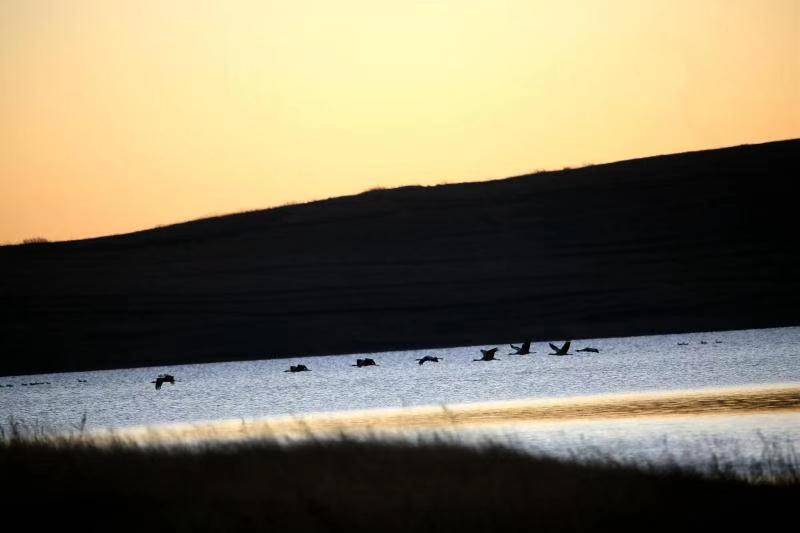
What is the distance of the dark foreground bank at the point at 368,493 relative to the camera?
15.3m

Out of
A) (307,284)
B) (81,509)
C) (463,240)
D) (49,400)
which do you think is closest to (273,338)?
(307,284)

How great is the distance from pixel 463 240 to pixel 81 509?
5353 inches

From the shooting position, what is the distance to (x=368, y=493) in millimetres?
17781

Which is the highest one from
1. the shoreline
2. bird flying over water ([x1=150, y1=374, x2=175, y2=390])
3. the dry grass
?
the dry grass

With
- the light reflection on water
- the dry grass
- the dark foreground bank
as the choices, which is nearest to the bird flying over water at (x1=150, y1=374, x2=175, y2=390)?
the light reflection on water

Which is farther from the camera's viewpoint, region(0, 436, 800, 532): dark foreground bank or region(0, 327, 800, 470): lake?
region(0, 327, 800, 470): lake

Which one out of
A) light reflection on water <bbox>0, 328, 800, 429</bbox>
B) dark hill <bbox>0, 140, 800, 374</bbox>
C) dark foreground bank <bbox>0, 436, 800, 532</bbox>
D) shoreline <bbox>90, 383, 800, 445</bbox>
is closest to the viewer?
dark foreground bank <bbox>0, 436, 800, 532</bbox>

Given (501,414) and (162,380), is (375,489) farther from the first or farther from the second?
(162,380)

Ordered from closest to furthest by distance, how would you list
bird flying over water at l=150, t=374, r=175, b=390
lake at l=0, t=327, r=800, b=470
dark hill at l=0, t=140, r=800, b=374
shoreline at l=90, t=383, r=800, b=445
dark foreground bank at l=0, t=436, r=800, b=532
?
dark foreground bank at l=0, t=436, r=800, b=532 < lake at l=0, t=327, r=800, b=470 < shoreline at l=90, t=383, r=800, b=445 < bird flying over water at l=150, t=374, r=175, b=390 < dark hill at l=0, t=140, r=800, b=374

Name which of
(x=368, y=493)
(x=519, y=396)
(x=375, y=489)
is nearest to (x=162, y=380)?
(x=519, y=396)

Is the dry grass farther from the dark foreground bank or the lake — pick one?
the lake

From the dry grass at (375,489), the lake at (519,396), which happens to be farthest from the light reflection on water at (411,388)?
the dry grass at (375,489)

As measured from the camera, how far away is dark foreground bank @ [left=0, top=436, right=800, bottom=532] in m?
15.3

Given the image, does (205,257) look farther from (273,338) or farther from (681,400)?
(681,400)
